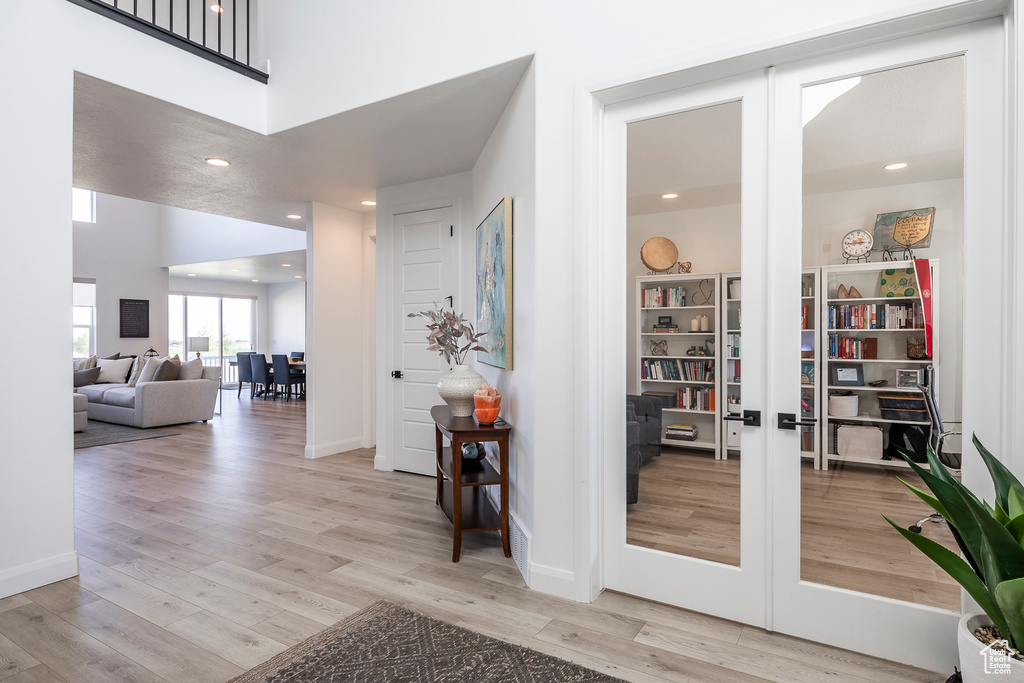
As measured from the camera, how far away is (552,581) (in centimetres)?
249

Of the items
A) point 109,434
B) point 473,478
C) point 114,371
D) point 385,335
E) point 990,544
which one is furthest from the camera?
point 114,371

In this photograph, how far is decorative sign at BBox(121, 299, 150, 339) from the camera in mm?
10312

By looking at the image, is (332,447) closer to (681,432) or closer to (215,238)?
(681,432)

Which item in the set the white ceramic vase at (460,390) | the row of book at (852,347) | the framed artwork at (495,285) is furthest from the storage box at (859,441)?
the white ceramic vase at (460,390)

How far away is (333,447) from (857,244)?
4.89 m

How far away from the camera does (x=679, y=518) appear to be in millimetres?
2354

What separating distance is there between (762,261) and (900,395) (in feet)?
2.25

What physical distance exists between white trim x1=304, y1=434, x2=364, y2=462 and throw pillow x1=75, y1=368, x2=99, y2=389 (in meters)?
5.40

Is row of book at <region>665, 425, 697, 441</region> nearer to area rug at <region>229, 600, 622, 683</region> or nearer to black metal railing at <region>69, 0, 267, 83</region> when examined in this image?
area rug at <region>229, 600, 622, 683</region>

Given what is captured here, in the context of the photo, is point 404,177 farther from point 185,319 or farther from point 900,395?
point 185,319

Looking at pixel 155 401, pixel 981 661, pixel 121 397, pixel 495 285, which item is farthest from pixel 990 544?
pixel 121 397

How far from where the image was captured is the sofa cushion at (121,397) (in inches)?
288

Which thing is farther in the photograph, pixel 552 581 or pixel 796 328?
pixel 552 581

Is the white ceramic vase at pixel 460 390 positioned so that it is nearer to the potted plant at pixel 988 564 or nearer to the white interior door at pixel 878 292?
the white interior door at pixel 878 292
